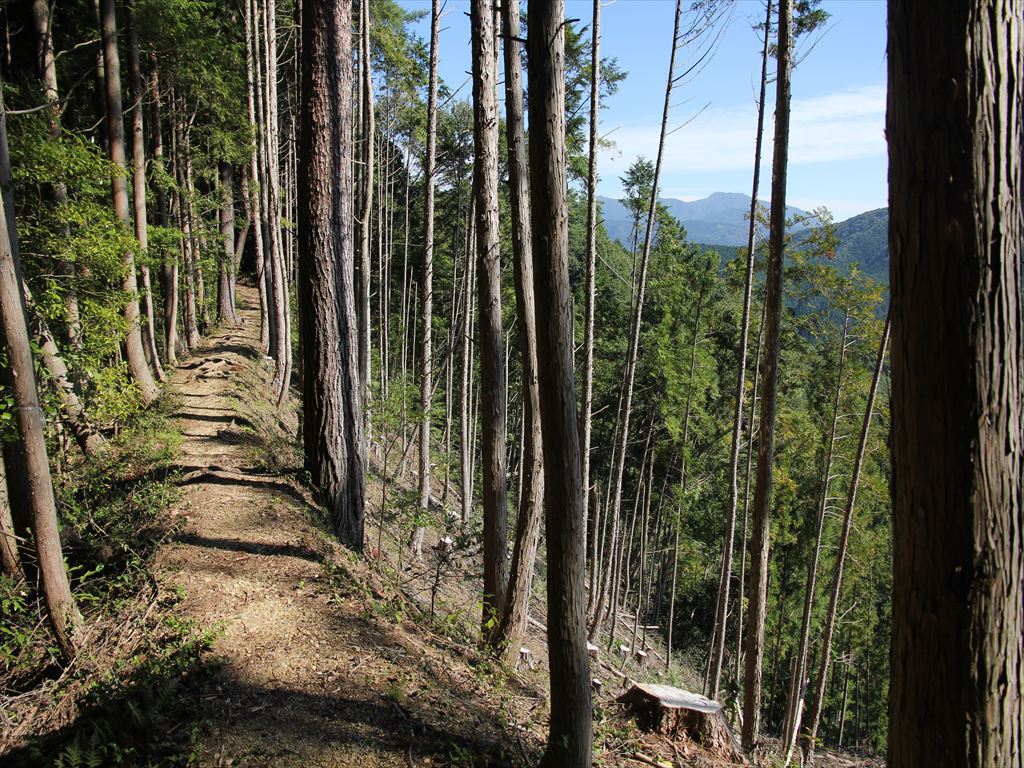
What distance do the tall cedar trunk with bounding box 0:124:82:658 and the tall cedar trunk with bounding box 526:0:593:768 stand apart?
320cm

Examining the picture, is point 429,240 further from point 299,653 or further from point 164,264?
point 299,653

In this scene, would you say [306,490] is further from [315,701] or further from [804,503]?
[804,503]

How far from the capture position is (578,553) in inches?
141

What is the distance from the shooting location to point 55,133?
6691mm

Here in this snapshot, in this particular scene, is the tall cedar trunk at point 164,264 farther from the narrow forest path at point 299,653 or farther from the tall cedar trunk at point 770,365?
the tall cedar trunk at point 770,365

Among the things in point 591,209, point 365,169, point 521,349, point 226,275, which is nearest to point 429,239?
point 365,169

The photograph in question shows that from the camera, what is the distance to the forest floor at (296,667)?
331cm

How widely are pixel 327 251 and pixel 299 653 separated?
3882 mm

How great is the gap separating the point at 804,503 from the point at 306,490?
1904 centimetres

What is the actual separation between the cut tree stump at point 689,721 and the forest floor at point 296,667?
4.6 inches

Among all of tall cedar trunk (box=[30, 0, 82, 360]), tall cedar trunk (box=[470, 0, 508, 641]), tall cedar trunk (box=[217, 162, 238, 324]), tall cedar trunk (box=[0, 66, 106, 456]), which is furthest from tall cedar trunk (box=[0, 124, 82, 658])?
tall cedar trunk (box=[217, 162, 238, 324])

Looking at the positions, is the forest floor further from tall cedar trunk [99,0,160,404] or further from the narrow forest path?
tall cedar trunk [99,0,160,404]

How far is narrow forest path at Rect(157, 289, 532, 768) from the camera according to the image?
3.36 meters

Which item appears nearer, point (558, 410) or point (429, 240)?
point (558, 410)
